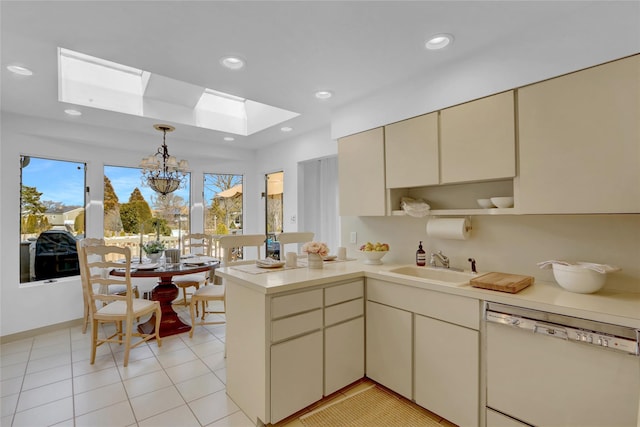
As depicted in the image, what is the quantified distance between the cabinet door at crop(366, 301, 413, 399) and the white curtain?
8.51 feet

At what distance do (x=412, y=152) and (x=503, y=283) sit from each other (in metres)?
1.22

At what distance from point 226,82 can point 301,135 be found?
6.13 ft

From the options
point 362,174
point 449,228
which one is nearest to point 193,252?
point 362,174

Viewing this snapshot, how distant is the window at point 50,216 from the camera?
137 inches

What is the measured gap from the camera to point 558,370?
1.50 meters

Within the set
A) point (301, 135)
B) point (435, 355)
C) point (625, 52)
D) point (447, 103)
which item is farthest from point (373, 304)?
point (301, 135)

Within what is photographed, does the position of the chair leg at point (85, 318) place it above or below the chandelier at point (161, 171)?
below

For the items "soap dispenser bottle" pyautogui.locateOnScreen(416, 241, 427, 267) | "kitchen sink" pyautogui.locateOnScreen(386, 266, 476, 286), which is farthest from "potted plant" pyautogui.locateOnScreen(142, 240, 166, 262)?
"soap dispenser bottle" pyautogui.locateOnScreen(416, 241, 427, 267)

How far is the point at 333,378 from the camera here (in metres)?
2.18

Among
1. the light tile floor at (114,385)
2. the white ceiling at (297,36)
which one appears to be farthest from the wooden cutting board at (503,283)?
the light tile floor at (114,385)

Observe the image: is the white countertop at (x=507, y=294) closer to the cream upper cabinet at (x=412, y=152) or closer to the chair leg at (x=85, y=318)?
the cream upper cabinet at (x=412, y=152)

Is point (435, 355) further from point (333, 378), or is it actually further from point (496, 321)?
point (333, 378)

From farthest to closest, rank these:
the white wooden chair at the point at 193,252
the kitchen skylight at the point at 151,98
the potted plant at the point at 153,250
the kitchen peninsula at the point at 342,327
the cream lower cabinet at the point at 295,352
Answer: the white wooden chair at the point at 193,252 → the potted plant at the point at 153,250 → the kitchen skylight at the point at 151,98 → the cream lower cabinet at the point at 295,352 → the kitchen peninsula at the point at 342,327

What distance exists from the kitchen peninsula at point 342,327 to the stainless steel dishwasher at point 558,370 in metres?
0.07
